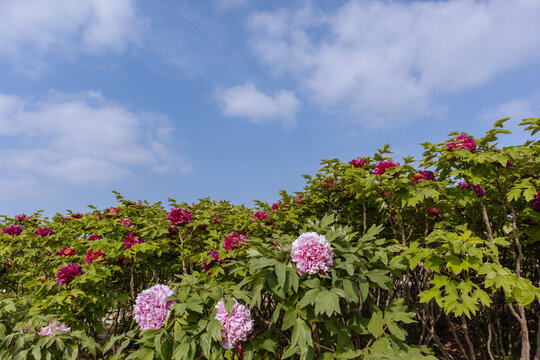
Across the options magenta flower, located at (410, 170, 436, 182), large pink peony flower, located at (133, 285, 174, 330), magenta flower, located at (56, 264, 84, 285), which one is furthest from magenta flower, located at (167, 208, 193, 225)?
magenta flower, located at (410, 170, 436, 182)

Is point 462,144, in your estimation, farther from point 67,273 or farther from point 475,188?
point 67,273

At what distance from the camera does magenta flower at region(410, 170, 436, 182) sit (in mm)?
3376

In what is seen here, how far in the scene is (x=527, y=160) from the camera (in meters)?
3.31

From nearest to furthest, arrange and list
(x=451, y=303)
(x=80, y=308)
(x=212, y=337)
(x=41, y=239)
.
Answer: (x=212, y=337), (x=451, y=303), (x=80, y=308), (x=41, y=239)

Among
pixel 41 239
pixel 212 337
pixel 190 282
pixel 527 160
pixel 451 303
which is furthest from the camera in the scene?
pixel 41 239

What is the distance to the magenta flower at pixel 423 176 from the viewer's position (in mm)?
3376

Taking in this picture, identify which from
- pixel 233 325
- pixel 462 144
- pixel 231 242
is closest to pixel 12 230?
pixel 231 242

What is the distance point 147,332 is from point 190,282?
489 mm

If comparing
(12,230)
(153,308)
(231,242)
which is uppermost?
(12,230)

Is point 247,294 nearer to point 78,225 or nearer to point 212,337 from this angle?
point 212,337

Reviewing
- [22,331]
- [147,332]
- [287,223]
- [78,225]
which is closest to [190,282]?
[147,332]

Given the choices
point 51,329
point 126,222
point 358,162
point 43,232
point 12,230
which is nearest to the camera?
point 51,329

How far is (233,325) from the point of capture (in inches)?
93.0

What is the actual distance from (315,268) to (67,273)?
311 cm
